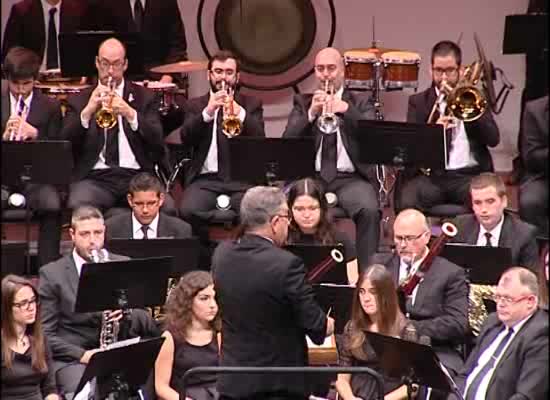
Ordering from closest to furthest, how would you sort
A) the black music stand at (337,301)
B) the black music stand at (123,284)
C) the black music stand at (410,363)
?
the black music stand at (410,363), the black music stand at (123,284), the black music stand at (337,301)

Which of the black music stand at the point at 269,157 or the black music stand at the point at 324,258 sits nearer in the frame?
the black music stand at the point at 324,258

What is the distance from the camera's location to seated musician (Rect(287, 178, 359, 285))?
8.22 meters

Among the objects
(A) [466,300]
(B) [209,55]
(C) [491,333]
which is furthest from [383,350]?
(B) [209,55]

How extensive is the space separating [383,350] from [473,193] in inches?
63.6

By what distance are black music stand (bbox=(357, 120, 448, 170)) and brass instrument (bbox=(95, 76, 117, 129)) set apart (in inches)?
58.1

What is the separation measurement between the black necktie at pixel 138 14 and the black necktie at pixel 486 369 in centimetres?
405

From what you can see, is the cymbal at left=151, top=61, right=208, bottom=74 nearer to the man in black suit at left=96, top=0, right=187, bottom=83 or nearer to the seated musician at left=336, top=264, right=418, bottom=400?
the man in black suit at left=96, top=0, right=187, bottom=83

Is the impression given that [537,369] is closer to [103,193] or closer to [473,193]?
[473,193]

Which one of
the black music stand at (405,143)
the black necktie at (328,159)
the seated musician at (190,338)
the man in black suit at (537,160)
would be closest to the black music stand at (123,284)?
the seated musician at (190,338)

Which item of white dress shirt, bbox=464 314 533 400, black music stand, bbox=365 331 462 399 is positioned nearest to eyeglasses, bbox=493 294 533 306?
white dress shirt, bbox=464 314 533 400

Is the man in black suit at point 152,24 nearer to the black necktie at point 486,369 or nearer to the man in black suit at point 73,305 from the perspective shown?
the man in black suit at point 73,305

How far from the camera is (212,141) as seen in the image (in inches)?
357

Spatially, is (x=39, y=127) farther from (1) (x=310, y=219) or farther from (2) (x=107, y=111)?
(1) (x=310, y=219)

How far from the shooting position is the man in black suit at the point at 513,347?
6.44 meters
